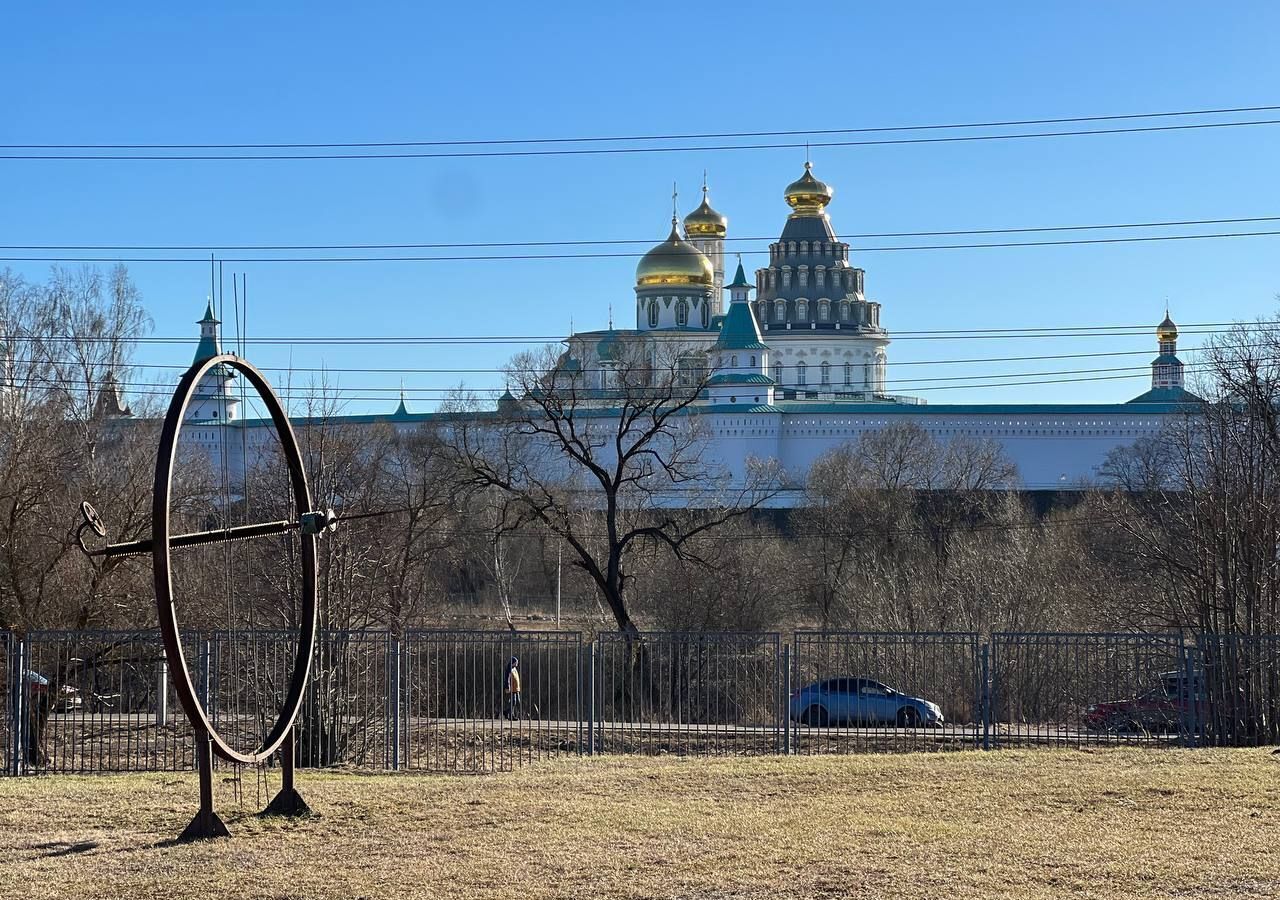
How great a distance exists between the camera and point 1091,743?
14625 mm

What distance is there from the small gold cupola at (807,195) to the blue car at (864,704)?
281 ft

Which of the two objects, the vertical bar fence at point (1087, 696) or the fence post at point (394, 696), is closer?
the fence post at point (394, 696)

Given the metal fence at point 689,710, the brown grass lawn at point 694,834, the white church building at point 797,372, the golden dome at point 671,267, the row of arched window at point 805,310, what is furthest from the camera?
the row of arched window at point 805,310

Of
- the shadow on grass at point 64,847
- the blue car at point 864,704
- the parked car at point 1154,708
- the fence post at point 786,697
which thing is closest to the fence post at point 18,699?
the shadow on grass at point 64,847

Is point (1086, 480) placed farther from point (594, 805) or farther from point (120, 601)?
point (594, 805)

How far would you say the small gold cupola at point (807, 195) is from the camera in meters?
101

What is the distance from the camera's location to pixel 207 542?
30.9 ft

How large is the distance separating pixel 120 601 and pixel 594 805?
441 inches

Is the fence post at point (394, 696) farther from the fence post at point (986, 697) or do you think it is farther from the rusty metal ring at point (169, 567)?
the fence post at point (986, 697)

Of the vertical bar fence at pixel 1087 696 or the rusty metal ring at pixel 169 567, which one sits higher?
the rusty metal ring at pixel 169 567

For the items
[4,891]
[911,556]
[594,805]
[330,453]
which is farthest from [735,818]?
[911,556]

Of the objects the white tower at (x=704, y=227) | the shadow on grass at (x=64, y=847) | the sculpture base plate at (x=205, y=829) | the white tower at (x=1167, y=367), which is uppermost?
the white tower at (x=704, y=227)

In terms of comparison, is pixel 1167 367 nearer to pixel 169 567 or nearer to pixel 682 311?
pixel 682 311

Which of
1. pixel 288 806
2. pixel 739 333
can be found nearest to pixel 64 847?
pixel 288 806
